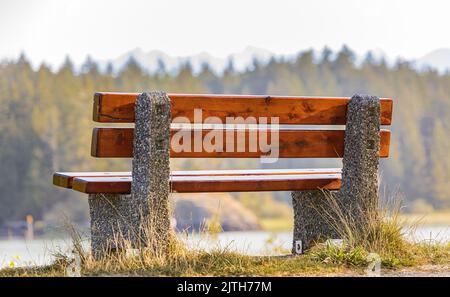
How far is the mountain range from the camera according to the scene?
67.4m

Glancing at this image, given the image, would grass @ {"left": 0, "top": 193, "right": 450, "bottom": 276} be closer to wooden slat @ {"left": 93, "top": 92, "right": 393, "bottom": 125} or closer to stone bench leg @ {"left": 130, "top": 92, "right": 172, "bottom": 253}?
stone bench leg @ {"left": 130, "top": 92, "right": 172, "bottom": 253}

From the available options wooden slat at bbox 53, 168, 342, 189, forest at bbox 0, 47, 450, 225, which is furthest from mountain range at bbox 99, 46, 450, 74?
wooden slat at bbox 53, 168, 342, 189

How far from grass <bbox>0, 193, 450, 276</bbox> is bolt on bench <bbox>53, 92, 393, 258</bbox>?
0.33 feet

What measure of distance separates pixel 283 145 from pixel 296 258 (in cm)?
77

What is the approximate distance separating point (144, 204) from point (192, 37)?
72.6 m

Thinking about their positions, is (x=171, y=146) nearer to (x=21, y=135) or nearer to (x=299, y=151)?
(x=299, y=151)

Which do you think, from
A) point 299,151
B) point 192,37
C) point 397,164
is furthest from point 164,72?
point 299,151

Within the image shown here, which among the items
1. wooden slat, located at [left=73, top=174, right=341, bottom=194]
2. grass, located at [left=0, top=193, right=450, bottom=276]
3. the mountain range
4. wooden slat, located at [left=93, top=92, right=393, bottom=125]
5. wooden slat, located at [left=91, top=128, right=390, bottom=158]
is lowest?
grass, located at [left=0, top=193, right=450, bottom=276]

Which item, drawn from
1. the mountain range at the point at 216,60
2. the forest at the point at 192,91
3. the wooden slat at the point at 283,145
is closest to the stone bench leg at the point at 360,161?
the wooden slat at the point at 283,145

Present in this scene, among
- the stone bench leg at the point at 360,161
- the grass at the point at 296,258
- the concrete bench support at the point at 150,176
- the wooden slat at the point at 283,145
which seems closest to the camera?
the grass at the point at 296,258

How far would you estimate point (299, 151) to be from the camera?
648cm

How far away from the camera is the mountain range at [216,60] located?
221 ft

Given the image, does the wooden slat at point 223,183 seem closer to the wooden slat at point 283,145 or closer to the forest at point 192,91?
the wooden slat at point 283,145

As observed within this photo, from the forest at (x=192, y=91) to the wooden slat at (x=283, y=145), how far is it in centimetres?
4415
